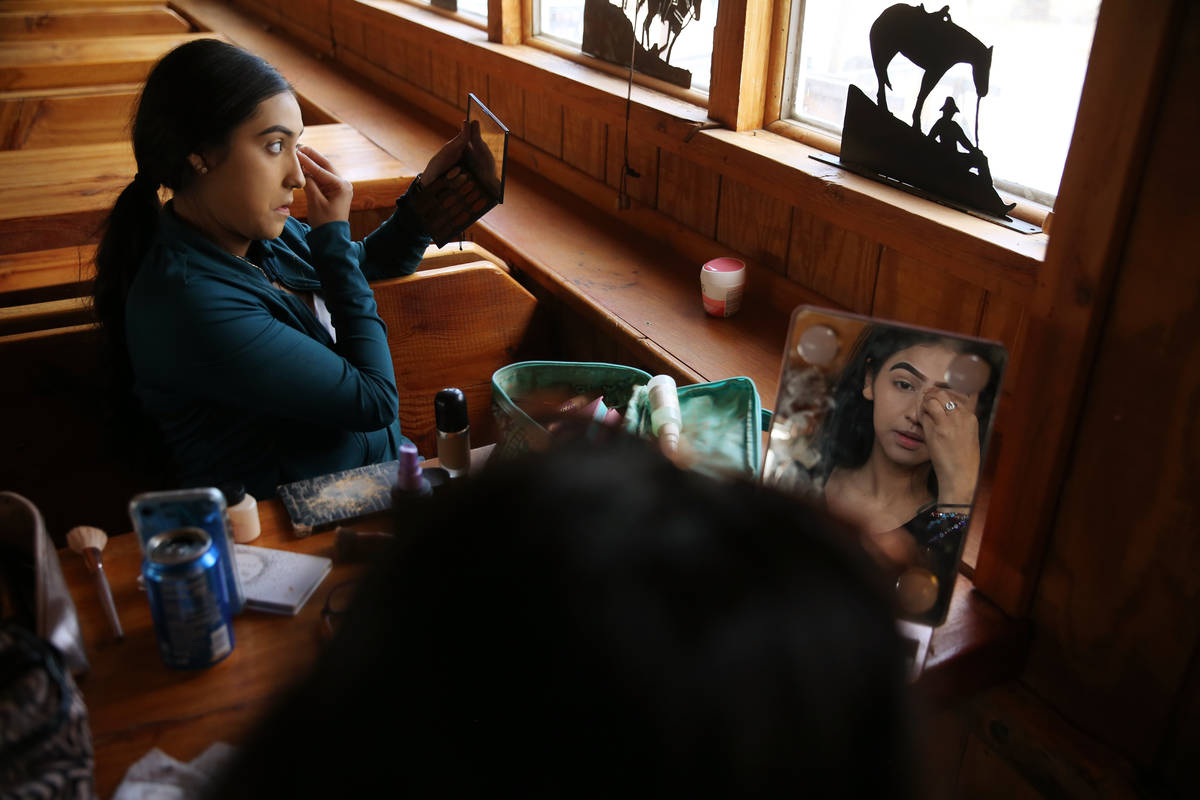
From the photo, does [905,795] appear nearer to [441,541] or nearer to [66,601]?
[441,541]

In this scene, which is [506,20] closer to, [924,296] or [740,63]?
[740,63]

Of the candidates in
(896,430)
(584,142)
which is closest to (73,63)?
(584,142)

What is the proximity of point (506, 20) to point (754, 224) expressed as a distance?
4.37 ft

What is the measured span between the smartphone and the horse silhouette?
1288 millimetres

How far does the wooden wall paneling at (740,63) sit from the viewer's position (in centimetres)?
187

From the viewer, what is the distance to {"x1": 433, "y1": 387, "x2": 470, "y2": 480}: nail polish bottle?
4.24ft

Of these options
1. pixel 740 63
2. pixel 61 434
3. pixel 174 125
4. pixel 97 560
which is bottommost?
pixel 61 434

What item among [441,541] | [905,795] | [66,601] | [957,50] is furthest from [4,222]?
[905,795]

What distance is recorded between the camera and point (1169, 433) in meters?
0.90

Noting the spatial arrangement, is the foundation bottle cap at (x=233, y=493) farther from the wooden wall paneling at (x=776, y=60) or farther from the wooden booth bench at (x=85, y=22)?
the wooden booth bench at (x=85, y=22)

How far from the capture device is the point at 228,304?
146 cm

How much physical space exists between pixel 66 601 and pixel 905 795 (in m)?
0.93

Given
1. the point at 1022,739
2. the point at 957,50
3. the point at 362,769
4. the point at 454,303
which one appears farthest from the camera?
the point at 454,303

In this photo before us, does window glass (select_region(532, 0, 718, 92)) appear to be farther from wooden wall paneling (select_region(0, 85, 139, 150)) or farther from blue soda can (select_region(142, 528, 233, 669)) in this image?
wooden wall paneling (select_region(0, 85, 139, 150))
